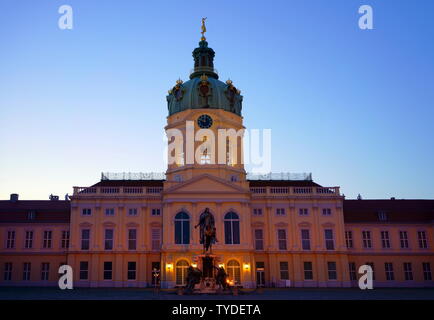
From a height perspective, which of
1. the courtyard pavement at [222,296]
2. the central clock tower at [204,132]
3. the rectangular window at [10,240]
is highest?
the central clock tower at [204,132]

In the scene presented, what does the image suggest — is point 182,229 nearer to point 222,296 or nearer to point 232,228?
point 232,228

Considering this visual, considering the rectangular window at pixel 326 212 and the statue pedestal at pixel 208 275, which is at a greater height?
the rectangular window at pixel 326 212

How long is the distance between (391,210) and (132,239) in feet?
111

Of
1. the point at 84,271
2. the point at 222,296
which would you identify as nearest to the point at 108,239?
the point at 84,271

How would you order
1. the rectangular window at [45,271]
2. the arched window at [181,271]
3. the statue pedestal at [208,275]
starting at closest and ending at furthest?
the statue pedestal at [208,275]
the arched window at [181,271]
the rectangular window at [45,271]

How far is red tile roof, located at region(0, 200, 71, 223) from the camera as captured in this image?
59688 millimetres

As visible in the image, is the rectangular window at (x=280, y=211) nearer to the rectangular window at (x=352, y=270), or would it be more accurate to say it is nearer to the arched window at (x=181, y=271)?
the rectangular window at (x=352, y=270)

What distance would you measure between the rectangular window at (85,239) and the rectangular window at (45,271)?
18.9 ft

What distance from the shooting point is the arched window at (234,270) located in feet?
174

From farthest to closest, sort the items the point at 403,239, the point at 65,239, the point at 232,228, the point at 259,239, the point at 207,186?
1. the point at 403,239
2. the point at 65,239
3. the point at 259,239
4. the point at 207,186
5. the point at 232,228

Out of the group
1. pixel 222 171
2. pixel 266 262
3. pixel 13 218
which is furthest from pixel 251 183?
pixel 13 218

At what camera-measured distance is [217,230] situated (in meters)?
53.9

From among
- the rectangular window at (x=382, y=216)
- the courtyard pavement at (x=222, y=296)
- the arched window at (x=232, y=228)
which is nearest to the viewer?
the courtyard pavement at (x=222, y=296)

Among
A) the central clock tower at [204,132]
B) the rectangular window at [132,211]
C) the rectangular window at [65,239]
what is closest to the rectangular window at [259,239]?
the central clock tower at [204,132]
